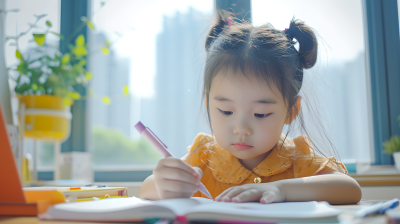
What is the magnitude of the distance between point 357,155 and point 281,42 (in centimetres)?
88

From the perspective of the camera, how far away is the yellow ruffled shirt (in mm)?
716

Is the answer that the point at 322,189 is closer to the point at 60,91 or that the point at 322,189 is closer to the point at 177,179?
the point at 177,179

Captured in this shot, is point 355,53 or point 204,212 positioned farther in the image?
point 355,53

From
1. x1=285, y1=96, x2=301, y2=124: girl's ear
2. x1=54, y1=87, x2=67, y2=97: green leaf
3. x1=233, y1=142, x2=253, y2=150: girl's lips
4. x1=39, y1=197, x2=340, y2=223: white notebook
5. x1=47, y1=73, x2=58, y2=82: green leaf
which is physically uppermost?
x1=47, y1=73, x2=58, y2=82: green leaf

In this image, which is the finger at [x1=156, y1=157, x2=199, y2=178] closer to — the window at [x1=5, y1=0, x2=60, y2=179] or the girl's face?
the girl's face

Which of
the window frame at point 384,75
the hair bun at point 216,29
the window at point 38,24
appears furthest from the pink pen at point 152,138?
Result: the window at point 38,24

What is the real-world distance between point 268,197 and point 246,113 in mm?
231

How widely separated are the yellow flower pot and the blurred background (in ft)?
0.80

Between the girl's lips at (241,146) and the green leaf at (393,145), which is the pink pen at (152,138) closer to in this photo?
the girl's lips at (241,146)

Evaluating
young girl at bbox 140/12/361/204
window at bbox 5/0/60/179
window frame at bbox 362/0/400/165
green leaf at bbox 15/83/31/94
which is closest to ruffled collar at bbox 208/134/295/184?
young girl at bbox 140/12/361/204

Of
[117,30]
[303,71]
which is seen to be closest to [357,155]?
[303,71]

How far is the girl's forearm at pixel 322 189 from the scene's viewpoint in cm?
53

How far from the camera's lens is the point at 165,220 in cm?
30

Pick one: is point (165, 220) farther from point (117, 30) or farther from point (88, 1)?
point (88, 1)
